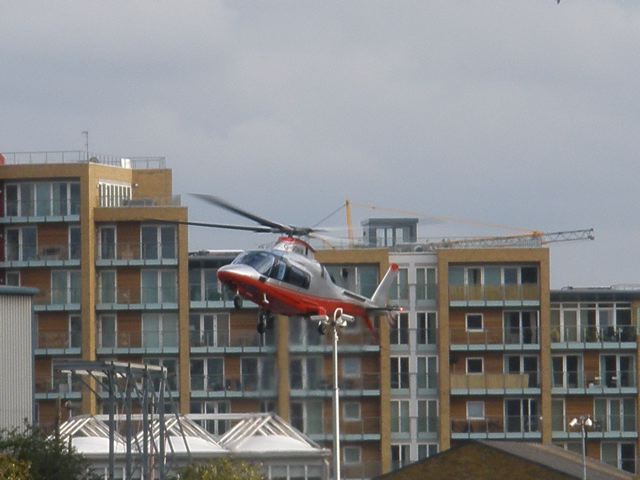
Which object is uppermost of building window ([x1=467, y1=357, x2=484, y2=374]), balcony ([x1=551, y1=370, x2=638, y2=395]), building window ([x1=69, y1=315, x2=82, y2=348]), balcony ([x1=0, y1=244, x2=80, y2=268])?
balcony ([x1=0, y1=244, x2=80, y2=268])

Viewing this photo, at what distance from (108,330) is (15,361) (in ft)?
136

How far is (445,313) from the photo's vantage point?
155125 millimetres

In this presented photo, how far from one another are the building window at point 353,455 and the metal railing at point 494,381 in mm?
8881

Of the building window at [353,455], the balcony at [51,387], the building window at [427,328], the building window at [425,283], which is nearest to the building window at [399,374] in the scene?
the building window at [427,328]

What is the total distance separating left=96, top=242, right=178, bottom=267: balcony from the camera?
6073 inches

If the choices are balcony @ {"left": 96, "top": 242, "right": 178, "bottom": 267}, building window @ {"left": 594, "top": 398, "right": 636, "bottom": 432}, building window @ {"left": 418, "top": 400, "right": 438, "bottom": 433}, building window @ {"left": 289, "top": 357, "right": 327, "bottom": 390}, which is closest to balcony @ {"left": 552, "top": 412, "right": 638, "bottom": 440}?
building window @ {"left": 594, "top": 398, "right": 636, "bottom": 432}

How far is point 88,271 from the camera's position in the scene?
154m

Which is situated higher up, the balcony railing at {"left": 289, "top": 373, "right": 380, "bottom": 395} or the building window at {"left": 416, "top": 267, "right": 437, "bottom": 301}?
the building window at {"left": 416, "top": 267, "right": 437, "bottom": 301}

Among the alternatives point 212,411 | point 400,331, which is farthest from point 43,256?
point 400,331

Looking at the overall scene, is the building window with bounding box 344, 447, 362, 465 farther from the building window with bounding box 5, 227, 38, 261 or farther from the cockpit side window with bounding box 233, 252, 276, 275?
the cockpit side window with bounding box 233, 252, 276, 275

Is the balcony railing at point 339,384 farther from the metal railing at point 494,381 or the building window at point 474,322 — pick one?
the building window at point 474,322

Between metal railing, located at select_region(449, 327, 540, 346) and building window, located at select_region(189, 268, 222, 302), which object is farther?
metal railing, located at select_region(449, 327, 540, 346)

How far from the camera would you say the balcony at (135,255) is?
506ft

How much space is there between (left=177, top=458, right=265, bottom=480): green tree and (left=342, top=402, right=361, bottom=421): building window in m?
39.3
